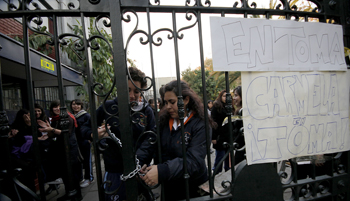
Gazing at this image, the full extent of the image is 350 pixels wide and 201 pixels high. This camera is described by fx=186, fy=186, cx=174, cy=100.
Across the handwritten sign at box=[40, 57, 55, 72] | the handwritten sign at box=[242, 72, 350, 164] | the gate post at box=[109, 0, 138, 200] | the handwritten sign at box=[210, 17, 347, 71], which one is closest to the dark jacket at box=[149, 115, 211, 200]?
the gate post at box=[109, 0, 138, 200]

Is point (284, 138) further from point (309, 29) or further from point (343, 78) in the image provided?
point (309, 29)

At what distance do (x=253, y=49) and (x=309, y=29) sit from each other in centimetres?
55

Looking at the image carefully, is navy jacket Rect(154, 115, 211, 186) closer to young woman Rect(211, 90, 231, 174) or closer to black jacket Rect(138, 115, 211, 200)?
black jacket Rect(138, 115, 211, 200)

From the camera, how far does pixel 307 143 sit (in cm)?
153

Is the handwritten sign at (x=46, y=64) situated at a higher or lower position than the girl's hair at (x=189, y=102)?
higher

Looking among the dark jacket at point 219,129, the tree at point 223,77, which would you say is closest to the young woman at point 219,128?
the dark jacket at point 219,129

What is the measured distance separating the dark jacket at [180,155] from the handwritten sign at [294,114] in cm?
37

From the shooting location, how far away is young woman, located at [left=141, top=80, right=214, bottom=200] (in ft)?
4.80

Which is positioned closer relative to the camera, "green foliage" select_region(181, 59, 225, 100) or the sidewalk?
the sidewalk

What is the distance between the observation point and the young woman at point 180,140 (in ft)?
4.80

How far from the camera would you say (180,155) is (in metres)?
1.58

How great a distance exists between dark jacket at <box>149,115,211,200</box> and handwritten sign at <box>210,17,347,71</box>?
58 cm

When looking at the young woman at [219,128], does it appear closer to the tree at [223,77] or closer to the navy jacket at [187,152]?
the tree at [223,77]

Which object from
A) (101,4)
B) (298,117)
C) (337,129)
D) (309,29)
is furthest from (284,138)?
(101,4)
